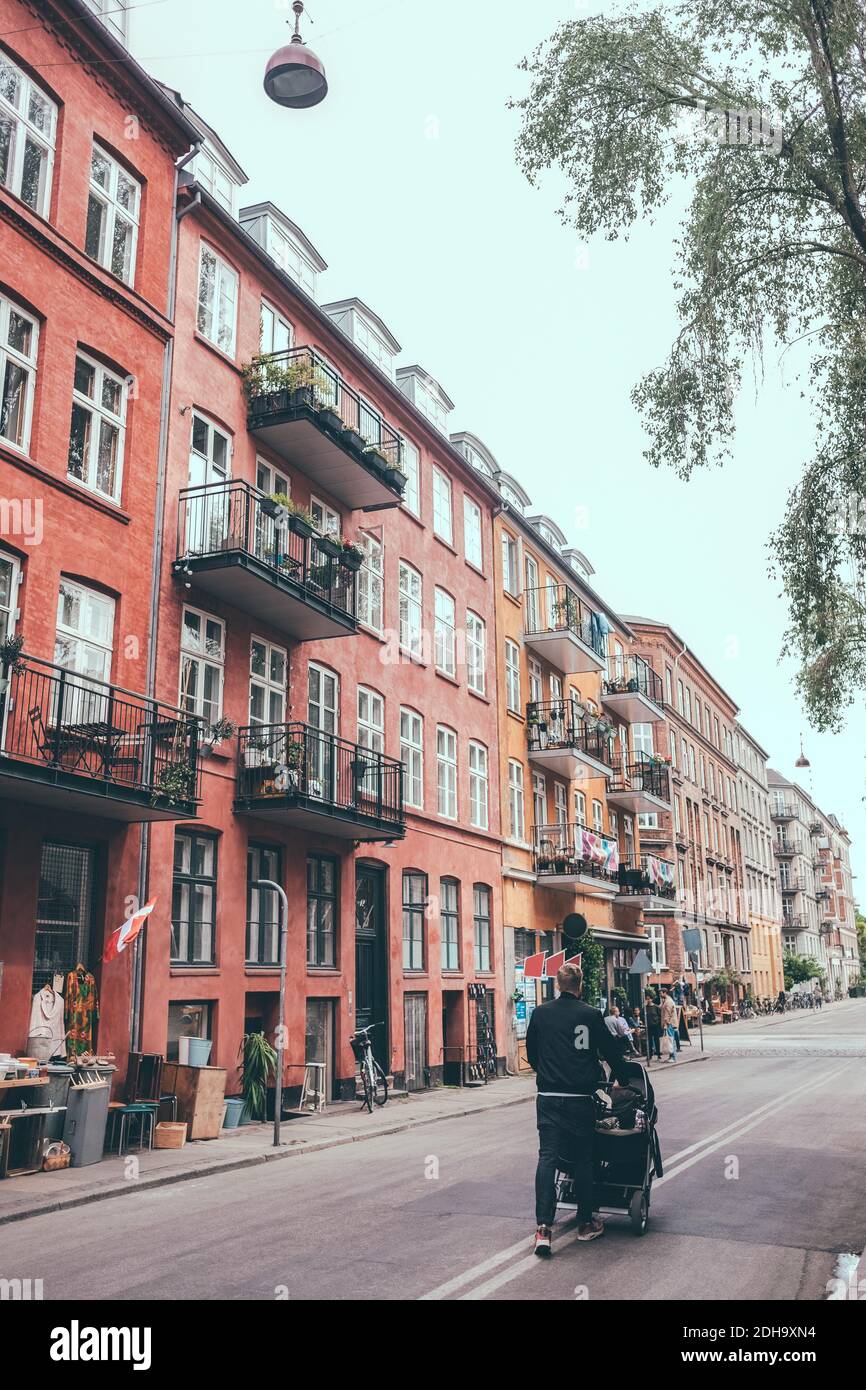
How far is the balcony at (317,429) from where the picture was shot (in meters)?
19.1

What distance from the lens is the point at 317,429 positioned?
19281mm

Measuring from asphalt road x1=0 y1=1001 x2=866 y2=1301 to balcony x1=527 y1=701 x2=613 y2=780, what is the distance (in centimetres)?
1677

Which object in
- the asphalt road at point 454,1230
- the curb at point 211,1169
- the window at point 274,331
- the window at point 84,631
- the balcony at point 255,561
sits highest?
the window at point 274,331

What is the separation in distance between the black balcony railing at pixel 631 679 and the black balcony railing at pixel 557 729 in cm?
457

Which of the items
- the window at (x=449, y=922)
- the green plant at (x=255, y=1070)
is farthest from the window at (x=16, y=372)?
the window at (x=449, y=922)

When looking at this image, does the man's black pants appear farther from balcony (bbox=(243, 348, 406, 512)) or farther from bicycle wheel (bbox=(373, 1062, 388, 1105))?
balcony (bbox=(243, 348, 406, 512))

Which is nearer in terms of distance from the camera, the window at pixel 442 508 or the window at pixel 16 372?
the window at pixel 16 372

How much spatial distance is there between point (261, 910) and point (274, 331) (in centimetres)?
1036

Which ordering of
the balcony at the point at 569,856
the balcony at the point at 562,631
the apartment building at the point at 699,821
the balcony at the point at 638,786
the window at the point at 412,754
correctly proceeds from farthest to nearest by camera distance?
the apartment building at the point at 699,821 < the balcony at the point at 638,786 < the balcony at the point at 562,631 < the balcony at the point at 569,856 < the window at the point at 412,754

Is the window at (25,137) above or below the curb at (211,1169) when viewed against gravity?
above

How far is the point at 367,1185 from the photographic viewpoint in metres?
11.3

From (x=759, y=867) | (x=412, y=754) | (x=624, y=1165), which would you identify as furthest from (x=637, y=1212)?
(x=759, y=867)

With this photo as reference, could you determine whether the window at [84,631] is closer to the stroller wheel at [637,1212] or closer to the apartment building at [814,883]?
the stroller wheel at [637,1212]
